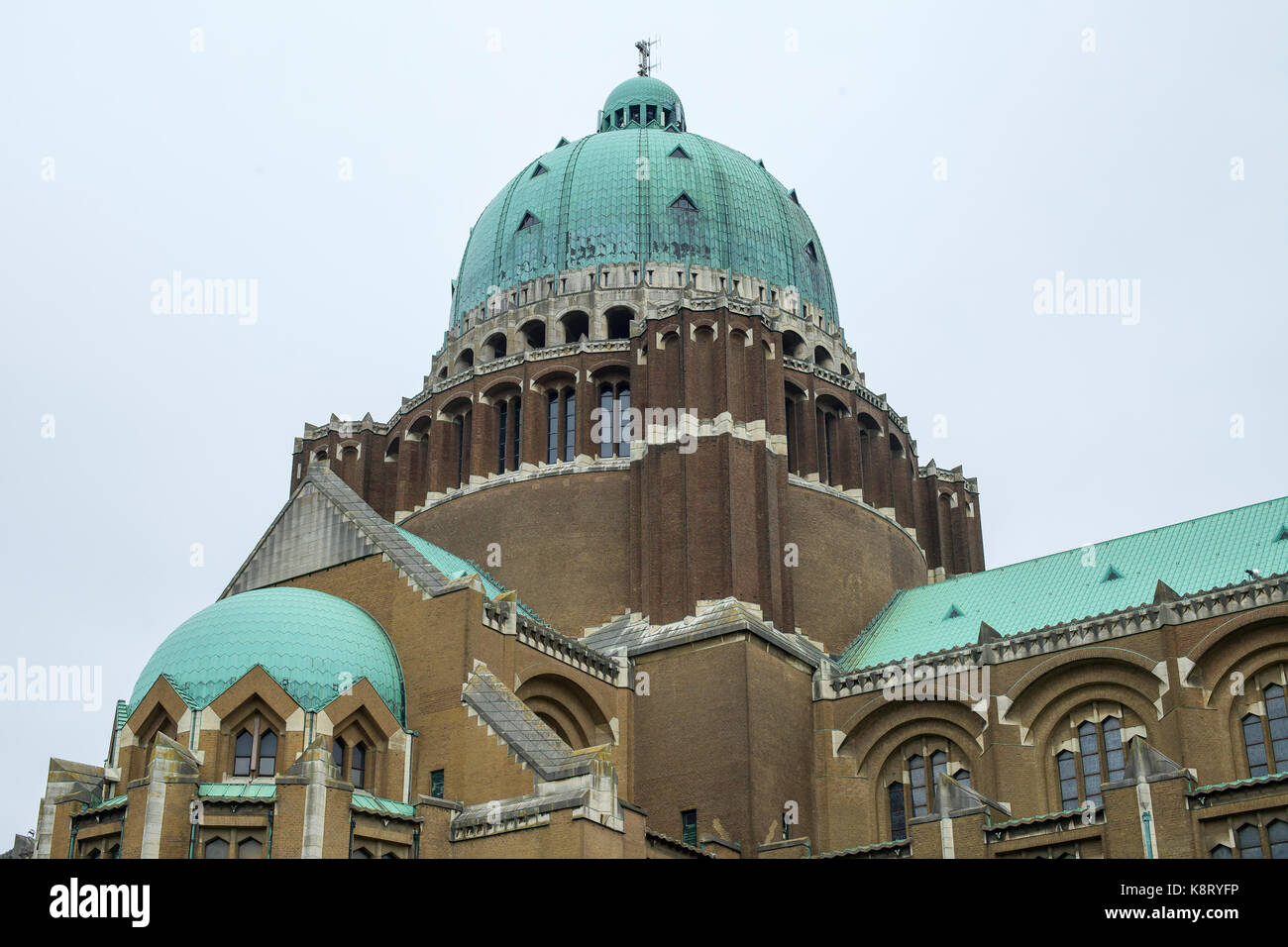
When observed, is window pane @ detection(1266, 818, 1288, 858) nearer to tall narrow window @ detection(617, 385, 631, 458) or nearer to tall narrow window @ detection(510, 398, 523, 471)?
tall narrow window @ detection(617, 385, 631, 458)

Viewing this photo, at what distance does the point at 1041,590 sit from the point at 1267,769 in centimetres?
922

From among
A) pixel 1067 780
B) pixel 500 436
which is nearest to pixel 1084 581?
pixel 1067 780

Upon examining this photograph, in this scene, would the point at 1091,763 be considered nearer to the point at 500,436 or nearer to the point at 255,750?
the point at 255,750

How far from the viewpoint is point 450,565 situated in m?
47.3

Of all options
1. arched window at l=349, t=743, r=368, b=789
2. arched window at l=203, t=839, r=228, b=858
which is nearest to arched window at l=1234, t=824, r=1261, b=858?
arched window at l=349, t=743, r=368, b=789

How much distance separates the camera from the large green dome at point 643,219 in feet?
188

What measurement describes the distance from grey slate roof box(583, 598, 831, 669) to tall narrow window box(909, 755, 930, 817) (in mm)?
3849

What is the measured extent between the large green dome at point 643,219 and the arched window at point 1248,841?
2720cm
